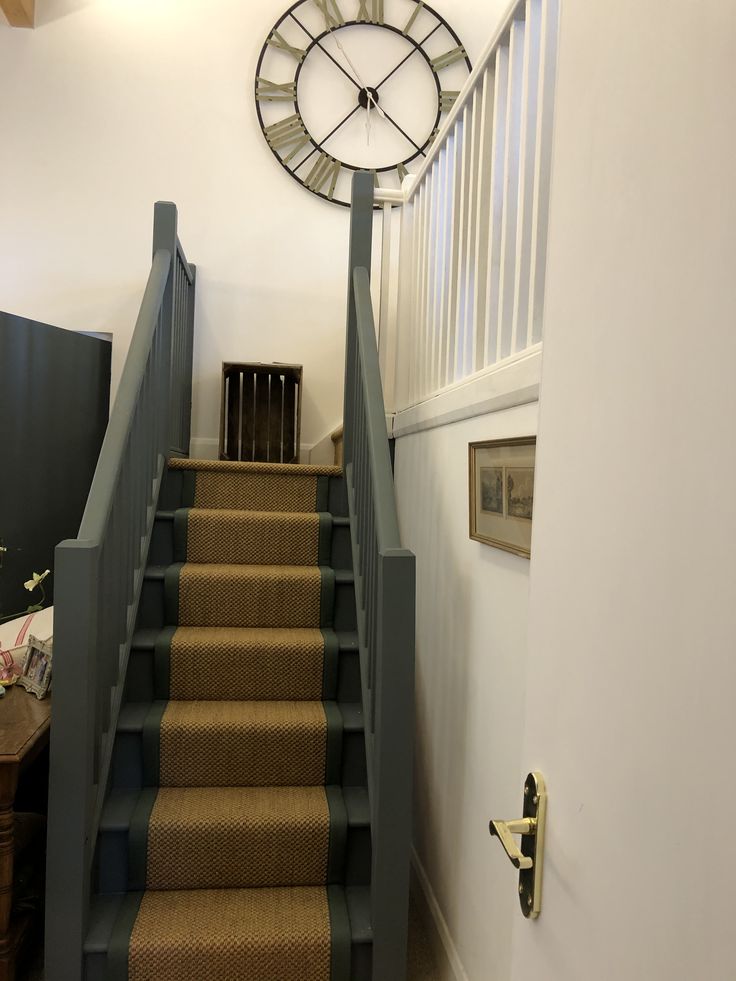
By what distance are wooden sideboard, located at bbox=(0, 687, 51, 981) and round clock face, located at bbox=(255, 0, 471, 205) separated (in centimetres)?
311

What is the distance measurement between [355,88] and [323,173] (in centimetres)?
51

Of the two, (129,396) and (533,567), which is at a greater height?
(129,396)

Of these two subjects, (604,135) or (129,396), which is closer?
(604,135)

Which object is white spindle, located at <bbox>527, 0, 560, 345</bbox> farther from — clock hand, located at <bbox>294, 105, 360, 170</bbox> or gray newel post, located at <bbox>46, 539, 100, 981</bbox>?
clock hand, located at <bbox>294, 105, 360, 170</bbox>

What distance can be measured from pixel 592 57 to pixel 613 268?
0.86 feet

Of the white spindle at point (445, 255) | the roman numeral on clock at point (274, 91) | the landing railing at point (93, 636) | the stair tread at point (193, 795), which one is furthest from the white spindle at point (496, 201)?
the roman numeral on clock at point (274, 91)

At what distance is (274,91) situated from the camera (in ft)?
12.6

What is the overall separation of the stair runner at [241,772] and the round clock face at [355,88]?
2.26 m

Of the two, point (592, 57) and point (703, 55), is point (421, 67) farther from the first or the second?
point (703, 55)

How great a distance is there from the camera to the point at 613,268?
685 millimetres

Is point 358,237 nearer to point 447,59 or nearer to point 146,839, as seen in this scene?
point 447,59

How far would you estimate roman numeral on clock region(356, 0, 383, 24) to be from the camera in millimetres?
3852

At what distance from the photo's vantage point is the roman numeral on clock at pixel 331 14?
383 cm

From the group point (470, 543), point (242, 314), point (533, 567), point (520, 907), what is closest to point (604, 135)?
point (533, 567)
